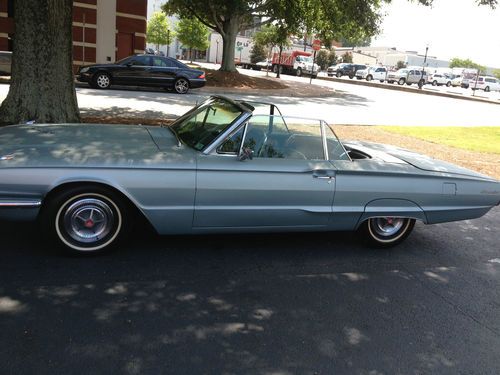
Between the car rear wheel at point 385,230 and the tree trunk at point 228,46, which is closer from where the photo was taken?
the car rear wheel at point 385,230

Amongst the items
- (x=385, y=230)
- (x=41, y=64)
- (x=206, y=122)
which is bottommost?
(x=385, y=230)

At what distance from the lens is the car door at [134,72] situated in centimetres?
1845

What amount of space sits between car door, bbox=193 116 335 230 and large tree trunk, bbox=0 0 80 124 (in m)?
5.16

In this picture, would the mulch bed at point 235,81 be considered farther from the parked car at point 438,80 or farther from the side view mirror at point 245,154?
the parked car at point 438,80

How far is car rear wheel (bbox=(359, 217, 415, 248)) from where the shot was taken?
479 cm

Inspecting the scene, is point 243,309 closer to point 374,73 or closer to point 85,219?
point 85,219

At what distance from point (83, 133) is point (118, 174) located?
1.04 metres

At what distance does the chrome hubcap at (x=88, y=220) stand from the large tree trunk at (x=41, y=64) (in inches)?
193

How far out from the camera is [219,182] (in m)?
4.04

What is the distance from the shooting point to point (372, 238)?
4.80m

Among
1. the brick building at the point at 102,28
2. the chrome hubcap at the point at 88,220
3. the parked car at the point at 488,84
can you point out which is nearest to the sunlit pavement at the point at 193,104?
the brick building at the point at 102,28

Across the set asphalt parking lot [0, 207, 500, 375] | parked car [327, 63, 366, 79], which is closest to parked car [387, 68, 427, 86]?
parked car [327, 63, 366, 79]

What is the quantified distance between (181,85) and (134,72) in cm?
192

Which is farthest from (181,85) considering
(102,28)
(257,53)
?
(257,53)
